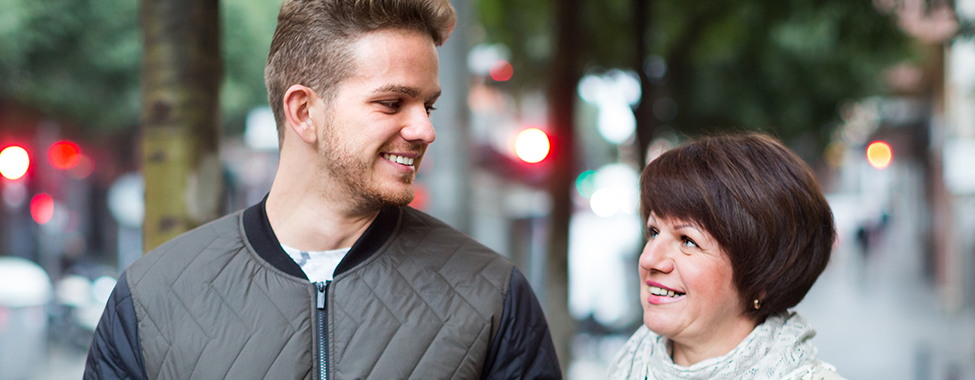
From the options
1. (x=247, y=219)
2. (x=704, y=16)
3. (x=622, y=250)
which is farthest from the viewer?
(x=622, y=250)

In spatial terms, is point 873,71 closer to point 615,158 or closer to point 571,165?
point 615,158

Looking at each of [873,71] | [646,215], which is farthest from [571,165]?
[873,71]

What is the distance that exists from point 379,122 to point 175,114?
1164 mm

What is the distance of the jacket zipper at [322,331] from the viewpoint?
2.01 metres

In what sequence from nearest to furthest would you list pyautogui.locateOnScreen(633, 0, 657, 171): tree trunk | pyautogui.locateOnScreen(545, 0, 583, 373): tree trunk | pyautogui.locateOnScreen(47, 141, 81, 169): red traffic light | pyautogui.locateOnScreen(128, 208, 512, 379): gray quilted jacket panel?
pyautogui.locateOnScreen(128, 208, 512, 379): gray quilted jacket panel
pyautogui.locateOnScreen(545, 0, 583, 373): tree trunk
pyautogui.locateOnScreen(633, 0, 657, 171): tree trunk
pyautogui.locateOnScreen(47, 141, 81, 169): red traffic light

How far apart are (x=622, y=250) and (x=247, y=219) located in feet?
45.9

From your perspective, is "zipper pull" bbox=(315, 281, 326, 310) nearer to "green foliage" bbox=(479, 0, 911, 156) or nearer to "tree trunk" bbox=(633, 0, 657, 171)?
"tree trunk" bbox=(633, 0, 657, 171)

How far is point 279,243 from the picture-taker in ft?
7.11

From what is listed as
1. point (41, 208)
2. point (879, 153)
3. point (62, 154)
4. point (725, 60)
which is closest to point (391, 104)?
point (725, 60)

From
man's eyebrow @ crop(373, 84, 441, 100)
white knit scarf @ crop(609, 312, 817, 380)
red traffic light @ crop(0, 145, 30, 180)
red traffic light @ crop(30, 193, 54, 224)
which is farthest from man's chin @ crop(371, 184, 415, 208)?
red traffic light @ crop(30, 193, 54, 224)

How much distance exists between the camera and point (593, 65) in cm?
883

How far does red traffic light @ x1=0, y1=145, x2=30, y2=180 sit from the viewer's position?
1303 cm

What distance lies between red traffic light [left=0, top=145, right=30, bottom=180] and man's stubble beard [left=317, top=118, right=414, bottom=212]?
13401 mm

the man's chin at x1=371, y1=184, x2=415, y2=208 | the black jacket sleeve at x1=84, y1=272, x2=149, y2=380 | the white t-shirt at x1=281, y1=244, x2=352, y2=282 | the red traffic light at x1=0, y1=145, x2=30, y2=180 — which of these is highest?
the man's chin at x1=371, y1=184, x2=415, y2=208
